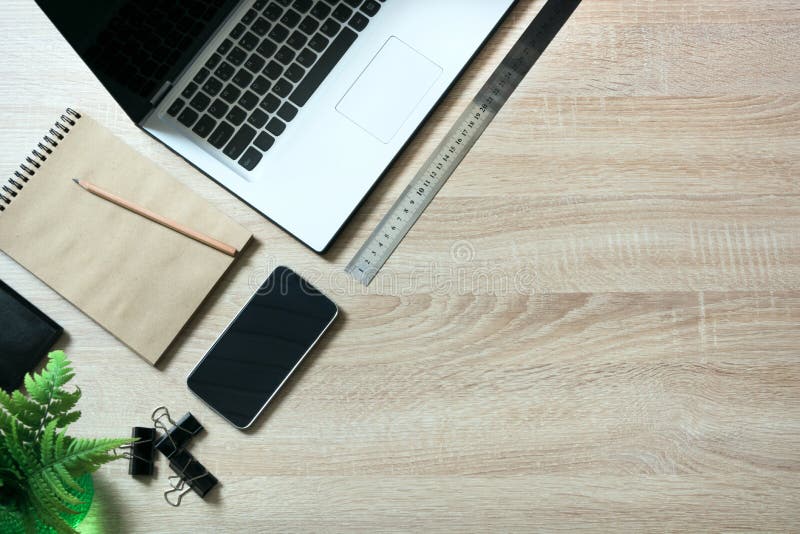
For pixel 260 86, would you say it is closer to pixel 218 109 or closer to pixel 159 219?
pixel 218 109

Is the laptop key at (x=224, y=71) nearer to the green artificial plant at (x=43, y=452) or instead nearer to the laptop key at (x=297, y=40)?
the laptop key at (x=297, y=40)

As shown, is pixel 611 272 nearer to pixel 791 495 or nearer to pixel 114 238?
pixel 791 495

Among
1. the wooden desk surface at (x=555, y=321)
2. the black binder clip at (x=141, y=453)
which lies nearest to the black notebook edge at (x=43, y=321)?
the wooden desk surface at (x=555, y=321)

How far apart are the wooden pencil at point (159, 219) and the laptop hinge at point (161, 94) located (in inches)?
5.4

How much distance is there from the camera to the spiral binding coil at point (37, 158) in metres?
0.96

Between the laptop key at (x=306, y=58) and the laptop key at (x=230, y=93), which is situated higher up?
the laptop key at (x=306, y=58)

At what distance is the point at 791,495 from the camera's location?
89cm

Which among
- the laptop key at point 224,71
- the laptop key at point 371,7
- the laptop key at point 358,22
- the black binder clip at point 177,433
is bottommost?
the black binder clip at point 177,433

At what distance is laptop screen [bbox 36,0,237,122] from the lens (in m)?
0.82

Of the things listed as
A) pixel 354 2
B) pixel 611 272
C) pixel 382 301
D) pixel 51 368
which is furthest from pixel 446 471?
pixel 354 2

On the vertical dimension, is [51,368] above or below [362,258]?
below

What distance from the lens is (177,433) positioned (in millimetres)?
909

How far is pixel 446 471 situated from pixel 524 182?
40cm

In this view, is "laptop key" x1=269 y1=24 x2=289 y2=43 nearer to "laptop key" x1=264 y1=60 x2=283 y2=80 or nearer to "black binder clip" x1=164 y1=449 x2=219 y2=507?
"laptop key" x1=264 y1=60 x2=283 y2=80
